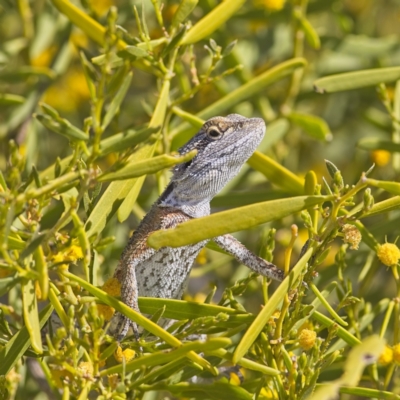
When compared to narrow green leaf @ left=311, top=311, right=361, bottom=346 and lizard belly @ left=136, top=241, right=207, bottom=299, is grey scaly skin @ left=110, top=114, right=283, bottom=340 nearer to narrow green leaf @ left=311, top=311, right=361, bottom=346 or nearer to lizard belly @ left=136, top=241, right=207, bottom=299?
lizard belly @ left=136, top=241, right=207, bottom=299

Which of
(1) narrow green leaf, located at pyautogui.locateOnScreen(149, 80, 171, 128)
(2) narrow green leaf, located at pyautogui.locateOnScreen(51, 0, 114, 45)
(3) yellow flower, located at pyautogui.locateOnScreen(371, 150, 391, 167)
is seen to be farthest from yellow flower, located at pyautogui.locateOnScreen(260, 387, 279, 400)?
(3) yellow flower, located at pyautogui.locateOnScreen(371, 150, 391, 167)

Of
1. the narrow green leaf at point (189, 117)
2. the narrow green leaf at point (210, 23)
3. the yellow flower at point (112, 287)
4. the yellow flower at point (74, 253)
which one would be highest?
the narrow green leaf at point (210, 23)

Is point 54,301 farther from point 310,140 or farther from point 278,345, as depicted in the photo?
point 310,140

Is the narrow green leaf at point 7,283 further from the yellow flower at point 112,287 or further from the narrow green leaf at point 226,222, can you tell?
the yellow flower at point 112,287

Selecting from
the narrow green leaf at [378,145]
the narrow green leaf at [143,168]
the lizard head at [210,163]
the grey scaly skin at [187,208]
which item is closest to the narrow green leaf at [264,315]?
the narrow green leaf at [143,168]

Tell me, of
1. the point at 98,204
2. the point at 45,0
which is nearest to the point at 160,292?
the point at 98,204

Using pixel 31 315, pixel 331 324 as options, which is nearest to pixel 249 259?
pixel 331 324
